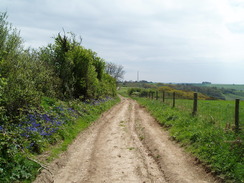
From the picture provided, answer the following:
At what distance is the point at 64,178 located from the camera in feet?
18.4

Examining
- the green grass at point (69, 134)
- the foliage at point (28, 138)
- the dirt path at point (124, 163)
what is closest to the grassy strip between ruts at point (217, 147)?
the dirt path at point (124, 163)

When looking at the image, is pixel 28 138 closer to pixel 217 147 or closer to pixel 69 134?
A: pixel 69 134

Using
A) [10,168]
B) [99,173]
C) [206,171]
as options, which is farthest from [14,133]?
[206,171]

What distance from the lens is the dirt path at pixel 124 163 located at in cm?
560

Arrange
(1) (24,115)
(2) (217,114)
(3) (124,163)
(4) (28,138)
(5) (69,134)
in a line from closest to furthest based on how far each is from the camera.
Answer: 1. (3) (124,163)
2. (4) (28,138)
3. (1) (24,115)
4. (5) (69,134)
5. (2) (217,114)

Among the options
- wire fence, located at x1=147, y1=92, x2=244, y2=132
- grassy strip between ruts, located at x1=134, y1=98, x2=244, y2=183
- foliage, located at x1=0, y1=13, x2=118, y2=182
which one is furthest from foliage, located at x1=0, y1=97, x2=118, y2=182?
wire fence, located at x1=147, y1=92, x2=244, y2=132

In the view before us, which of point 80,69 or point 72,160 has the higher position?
point 80,69

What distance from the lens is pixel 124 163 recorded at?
6.66m

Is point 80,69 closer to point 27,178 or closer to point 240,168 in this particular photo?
point 27,178

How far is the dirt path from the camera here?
18.4 ft

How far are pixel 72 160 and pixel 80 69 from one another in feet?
47.2

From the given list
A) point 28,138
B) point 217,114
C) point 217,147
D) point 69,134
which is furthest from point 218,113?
point 28,138

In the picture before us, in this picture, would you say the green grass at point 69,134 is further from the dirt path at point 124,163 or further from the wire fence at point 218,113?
the wire fence at point 218,113

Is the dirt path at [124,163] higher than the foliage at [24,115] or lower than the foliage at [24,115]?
lower
